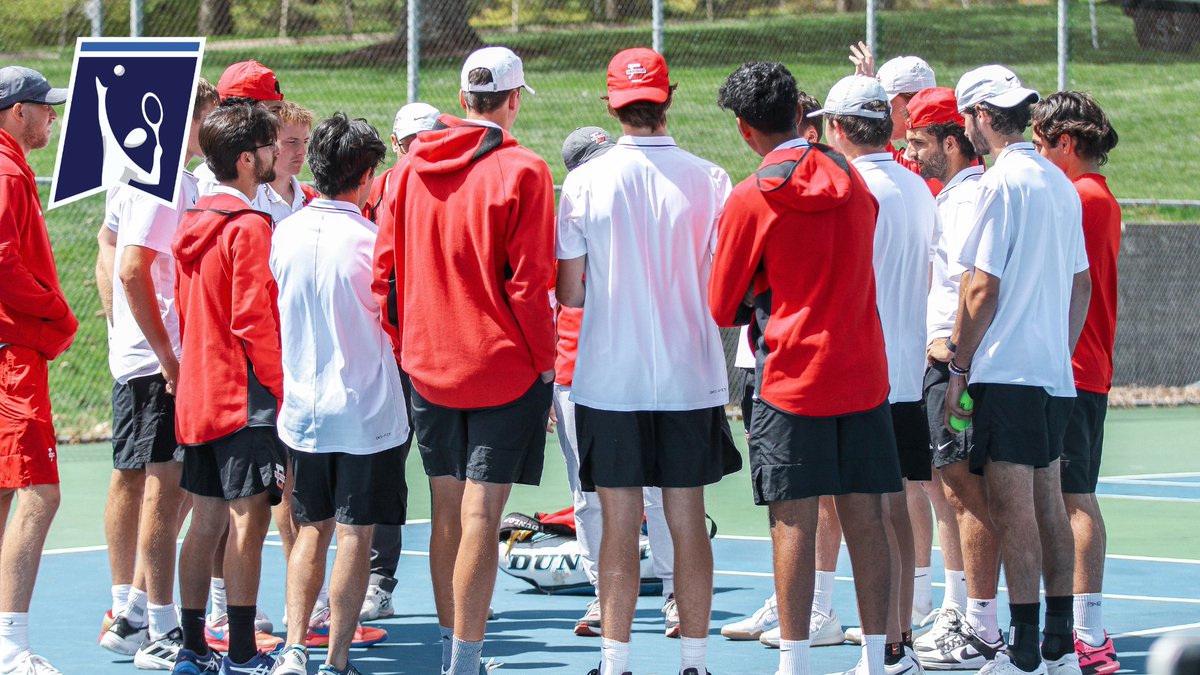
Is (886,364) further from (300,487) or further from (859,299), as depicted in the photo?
(300,487)

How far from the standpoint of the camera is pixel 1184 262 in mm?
15398

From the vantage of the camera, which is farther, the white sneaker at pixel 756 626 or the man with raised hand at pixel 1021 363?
the white sneaker at pixel 756 626

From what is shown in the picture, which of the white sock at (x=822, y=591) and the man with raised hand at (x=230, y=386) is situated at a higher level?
the man with raised hand at (x=230, y=386)

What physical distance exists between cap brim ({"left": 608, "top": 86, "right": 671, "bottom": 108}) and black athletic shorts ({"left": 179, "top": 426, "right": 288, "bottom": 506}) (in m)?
1.80

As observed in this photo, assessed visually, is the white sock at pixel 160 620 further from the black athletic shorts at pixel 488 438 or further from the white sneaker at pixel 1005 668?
the white sneaker at pixel 1005 668

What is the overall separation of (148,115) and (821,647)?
11.6ft

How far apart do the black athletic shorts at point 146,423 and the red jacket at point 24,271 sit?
445 millimetres

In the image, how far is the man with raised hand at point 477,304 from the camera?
17.7ft

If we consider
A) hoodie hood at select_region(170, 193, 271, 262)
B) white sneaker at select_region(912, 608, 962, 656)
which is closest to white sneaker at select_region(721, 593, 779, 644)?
white sneaker at select_region(912, 608, 962, 656)

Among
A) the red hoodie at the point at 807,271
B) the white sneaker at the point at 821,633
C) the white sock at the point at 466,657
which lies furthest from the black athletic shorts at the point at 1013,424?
the white sock at the point at 466,657

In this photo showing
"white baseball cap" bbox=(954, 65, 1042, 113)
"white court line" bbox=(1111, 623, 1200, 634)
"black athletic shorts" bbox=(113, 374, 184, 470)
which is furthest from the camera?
"white court line" bbox=(1111, 623, 1200, 634)

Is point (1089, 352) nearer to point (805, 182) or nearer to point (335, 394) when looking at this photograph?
point (805, 182)

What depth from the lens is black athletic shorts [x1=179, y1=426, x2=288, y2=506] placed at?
574 centimetres

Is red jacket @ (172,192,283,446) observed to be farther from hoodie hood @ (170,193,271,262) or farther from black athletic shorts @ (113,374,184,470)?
black athletic shorts @ (113,374,184,470)
